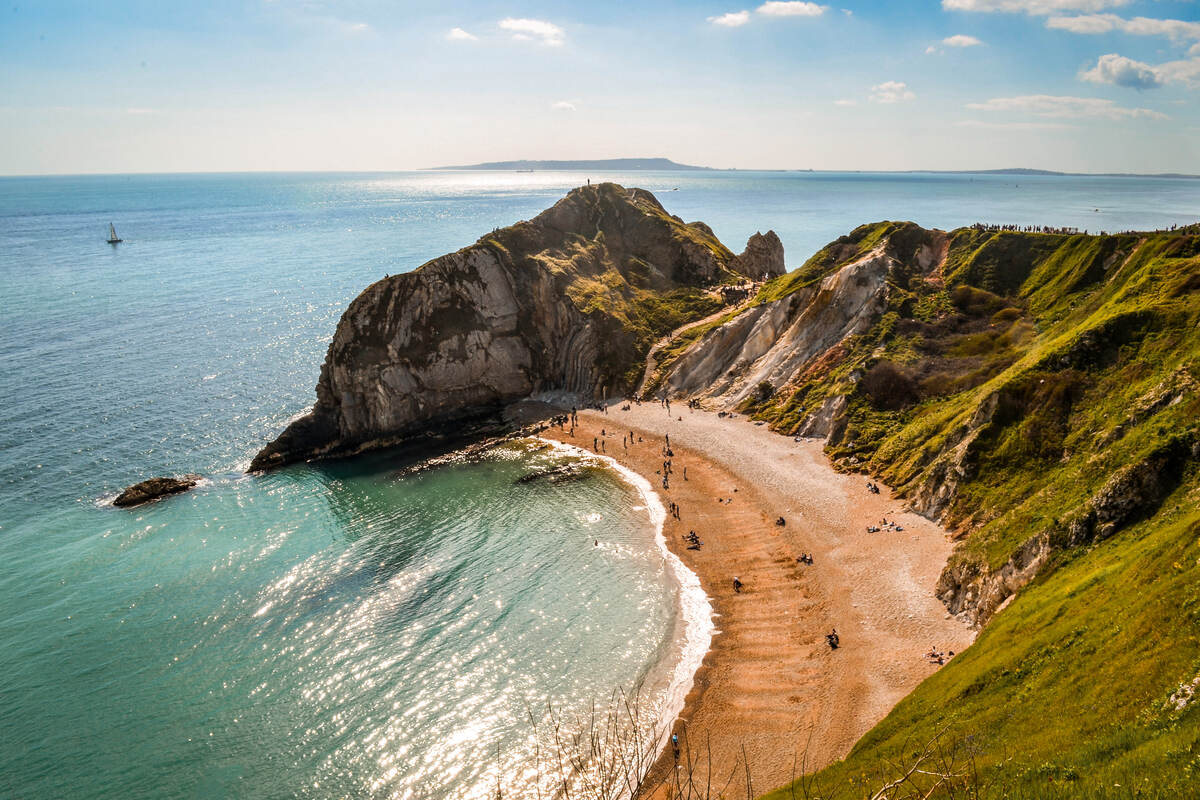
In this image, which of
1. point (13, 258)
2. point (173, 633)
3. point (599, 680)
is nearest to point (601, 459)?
point (599, 680)

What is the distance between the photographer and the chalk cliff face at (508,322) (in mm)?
76625

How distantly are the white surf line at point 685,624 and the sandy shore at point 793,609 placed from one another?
0.61 metres

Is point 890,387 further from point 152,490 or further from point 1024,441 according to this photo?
point 152,490

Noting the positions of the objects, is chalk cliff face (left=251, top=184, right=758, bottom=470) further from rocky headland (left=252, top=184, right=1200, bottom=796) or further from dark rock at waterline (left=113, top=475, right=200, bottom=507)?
dark rock at waterline (left=113, top=475, right=200, bottom=507)

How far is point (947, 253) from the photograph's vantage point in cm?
7794

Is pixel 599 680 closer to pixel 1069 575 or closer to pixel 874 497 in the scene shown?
pixel 1069 575

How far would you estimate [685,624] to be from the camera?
4150 centimetres

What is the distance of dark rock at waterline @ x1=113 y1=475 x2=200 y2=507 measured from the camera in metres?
60.1

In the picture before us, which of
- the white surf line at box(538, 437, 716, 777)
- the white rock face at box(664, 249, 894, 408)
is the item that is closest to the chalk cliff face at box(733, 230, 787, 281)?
the white rock face at box(664, 249, 894, 408)

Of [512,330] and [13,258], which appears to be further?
[13,258]

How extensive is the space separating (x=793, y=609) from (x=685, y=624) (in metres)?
7.16

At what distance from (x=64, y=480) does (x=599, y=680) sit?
60.2 m

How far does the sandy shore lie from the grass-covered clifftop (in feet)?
9.14

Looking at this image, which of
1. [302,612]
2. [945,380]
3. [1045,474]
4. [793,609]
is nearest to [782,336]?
[945,380]
